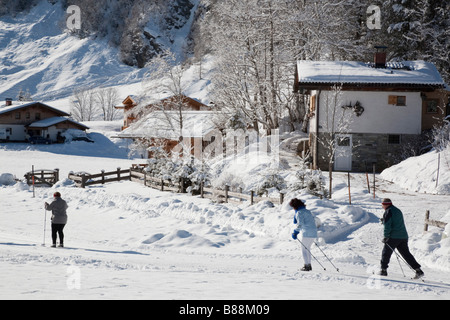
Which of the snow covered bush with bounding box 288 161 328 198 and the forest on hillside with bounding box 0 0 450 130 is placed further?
the forest on hillside with bounding box 0 0 450 130

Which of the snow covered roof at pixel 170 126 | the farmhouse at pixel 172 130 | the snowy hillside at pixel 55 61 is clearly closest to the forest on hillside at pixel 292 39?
the snow covered roof at pixel 170 126

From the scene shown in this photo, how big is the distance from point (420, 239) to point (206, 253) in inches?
245

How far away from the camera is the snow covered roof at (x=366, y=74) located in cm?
2653

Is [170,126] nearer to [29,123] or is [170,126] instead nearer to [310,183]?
[310,183]

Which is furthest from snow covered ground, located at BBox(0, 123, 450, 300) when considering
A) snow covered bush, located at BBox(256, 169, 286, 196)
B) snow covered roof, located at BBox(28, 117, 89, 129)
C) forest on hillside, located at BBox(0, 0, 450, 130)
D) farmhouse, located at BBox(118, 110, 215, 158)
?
snow covered roof, located at BBox(28, 117, 89, 129)

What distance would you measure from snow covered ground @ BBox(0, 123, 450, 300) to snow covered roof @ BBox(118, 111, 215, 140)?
38.2 ft

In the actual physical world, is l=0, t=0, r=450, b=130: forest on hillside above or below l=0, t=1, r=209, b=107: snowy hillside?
below

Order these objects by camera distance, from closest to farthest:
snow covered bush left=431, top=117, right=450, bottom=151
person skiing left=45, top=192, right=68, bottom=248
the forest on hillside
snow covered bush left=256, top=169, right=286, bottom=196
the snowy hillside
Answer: person skiing left=45, top=192, right=68, bottom=248 → snow covered bush left=256, top=169, right=286, bottom=196 → snow covered bush left=431, top=117, right=450, bottom=151 → the forest on hillside → the snowy hillside

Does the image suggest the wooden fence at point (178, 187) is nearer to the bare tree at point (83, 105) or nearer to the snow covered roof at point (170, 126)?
the snow covered roof at point (170, 126)

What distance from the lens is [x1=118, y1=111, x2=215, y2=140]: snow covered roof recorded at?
37.5 metres

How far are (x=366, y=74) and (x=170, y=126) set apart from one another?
55.2ft

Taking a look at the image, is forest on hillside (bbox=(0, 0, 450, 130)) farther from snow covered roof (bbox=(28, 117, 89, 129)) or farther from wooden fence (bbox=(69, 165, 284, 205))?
snow covered roof (bbox=(28, 117, 89, 129))

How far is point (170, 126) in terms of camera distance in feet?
124

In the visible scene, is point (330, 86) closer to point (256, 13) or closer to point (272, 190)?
point (272, 190)
